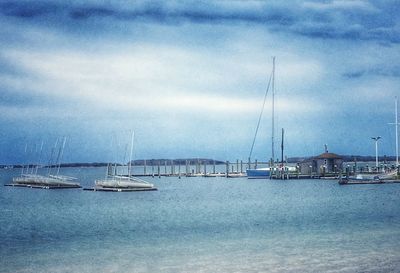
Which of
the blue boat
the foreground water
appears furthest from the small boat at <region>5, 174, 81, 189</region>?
the blue boat

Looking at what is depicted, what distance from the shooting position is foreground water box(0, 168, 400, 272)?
73.9ft

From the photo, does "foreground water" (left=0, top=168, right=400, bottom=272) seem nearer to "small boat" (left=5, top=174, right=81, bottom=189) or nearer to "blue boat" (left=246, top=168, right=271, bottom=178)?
"small boat" (left=5, top=174, right=81, bottom=189)

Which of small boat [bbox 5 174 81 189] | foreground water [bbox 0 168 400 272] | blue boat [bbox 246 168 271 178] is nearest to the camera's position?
foreground water [bbox 0 168 400 272]

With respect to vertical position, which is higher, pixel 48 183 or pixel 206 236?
Result: pixel 48 183

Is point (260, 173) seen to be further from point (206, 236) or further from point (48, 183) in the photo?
point (206, 236)

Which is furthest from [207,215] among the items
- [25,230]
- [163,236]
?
[25,230]

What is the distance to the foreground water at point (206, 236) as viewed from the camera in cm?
2253

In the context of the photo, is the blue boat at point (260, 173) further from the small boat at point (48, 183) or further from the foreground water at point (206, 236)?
the foreground water at point (206, 236)

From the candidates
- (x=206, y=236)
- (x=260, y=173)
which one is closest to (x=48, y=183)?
(x=260, y=173)

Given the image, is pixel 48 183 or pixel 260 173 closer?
pixel 48 183

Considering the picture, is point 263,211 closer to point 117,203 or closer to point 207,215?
point 207,215

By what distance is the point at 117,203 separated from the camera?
56344 mm

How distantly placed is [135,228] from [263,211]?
46.5 ft

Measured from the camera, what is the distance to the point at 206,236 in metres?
31.1
